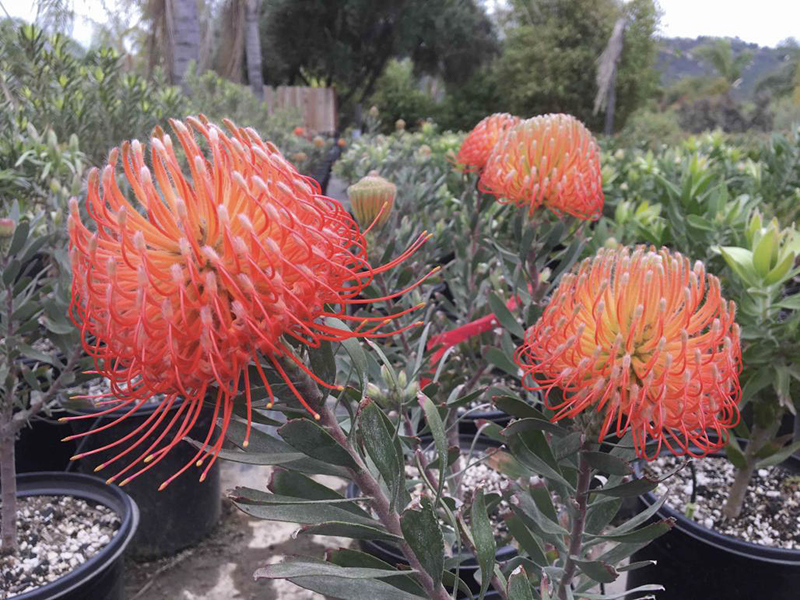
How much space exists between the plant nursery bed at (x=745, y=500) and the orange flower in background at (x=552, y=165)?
0.79 meters

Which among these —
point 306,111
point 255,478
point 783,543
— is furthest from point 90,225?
point 306,111

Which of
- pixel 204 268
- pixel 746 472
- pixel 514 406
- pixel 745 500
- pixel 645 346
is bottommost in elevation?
pixel 745 500

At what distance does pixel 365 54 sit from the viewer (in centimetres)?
2072

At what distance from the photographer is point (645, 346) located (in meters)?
0.84

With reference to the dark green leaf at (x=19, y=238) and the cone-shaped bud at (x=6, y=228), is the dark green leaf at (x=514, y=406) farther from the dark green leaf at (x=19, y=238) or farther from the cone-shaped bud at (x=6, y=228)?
the cone-shaped bud at (x=6, y=228)

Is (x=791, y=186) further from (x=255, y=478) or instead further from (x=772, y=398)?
(x=255, y=478)

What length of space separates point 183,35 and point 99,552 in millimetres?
6507

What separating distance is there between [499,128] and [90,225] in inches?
50.3

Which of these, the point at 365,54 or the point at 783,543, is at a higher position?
the point at 365,54

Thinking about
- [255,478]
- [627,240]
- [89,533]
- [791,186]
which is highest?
[791,186]

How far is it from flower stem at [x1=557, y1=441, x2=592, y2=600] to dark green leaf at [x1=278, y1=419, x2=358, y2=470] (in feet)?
1.34

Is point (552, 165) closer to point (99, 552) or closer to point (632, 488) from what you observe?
point (632, 488)

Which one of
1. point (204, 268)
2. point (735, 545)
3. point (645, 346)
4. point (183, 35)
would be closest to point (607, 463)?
point (645, 346)

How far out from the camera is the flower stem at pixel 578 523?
100 cm
